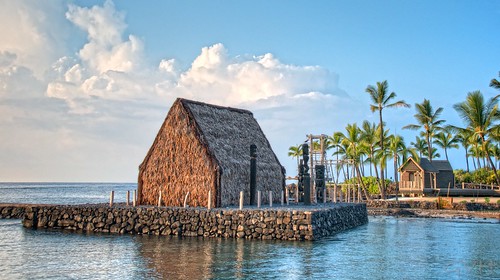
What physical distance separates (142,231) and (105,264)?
7.54 meters

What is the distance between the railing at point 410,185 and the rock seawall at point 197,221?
30.2 meters

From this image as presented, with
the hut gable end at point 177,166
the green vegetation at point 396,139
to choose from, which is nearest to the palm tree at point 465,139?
the green vegetation at point 396,139

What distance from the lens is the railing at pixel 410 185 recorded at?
56594 millimetres

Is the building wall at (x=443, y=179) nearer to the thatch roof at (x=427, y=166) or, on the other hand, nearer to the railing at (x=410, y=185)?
the thatch roof at (x=427, y=166)

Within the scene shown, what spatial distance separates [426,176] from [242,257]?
4283 centimetres

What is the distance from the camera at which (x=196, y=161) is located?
2712 cm

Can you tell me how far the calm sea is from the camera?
53.2 feet

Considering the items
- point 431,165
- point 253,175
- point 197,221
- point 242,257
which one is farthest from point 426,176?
point 242,257

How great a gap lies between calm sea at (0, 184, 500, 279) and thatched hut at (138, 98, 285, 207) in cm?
399

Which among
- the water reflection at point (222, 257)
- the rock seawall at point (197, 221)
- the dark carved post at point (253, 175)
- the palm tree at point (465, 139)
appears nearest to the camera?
the water reflection at point (222, 257)

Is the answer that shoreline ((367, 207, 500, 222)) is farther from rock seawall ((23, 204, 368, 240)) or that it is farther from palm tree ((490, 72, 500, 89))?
rock seawall ((23, 204, 368, 240))

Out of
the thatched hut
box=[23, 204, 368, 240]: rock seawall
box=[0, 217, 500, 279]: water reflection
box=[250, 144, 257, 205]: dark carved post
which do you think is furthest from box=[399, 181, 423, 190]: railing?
box=[250, 144, 257, 205]: dark carved post

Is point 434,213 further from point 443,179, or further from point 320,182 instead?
point 443,179

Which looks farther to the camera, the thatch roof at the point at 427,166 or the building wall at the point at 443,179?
the building wall at the point at 443,179
